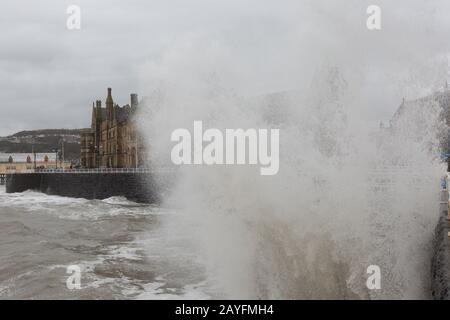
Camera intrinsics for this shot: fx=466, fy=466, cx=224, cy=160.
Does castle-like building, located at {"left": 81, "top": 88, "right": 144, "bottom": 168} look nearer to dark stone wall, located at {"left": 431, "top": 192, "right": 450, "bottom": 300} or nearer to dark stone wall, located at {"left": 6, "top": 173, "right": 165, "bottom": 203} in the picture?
dark stone wall, located at {"left": 6, "top": 173, "right": 165, "bottom": 203}

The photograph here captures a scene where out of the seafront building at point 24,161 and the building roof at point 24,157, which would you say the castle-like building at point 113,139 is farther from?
the building roof at point 24,157

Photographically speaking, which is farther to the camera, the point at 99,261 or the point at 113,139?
the point at 113,139

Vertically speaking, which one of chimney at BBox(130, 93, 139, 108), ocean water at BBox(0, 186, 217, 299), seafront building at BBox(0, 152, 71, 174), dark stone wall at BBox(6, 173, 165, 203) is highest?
chimney at BBox(130, 93, 139, 108)

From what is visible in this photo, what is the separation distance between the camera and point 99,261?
41.7ft

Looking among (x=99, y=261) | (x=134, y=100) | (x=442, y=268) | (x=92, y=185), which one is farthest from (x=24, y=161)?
(x=442, y=268)

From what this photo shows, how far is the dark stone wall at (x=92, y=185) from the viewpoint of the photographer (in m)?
34.1

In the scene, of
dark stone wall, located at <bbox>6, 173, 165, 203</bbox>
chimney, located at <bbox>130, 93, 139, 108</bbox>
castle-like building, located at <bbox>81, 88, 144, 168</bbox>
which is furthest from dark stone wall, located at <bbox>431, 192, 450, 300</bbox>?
chimney, located at <bbox>130, 93, 139, 108</bbox>

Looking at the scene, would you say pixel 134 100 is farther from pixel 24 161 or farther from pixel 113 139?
pixel 24 161

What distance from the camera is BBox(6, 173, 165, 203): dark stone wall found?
112 feet

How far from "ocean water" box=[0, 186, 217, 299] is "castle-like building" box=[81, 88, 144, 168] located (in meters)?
23.8

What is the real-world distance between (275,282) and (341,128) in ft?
11.3

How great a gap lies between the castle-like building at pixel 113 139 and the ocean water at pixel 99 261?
23842 mm

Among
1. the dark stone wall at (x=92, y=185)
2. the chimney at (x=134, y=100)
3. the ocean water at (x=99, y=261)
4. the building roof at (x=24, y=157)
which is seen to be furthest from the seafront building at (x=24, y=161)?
the ocean water at (x=99, y=261)

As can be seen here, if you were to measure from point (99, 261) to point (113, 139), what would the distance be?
44146 millimetres
